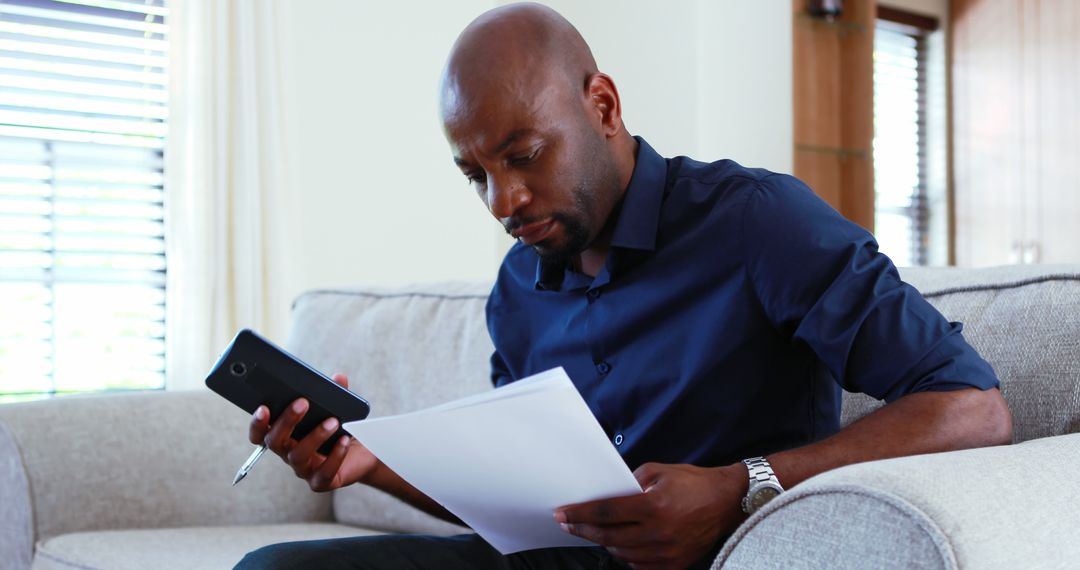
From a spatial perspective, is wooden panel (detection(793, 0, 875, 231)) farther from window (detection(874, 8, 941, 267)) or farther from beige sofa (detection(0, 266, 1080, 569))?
beige sofa (detection(0, 266, 1080, 569))

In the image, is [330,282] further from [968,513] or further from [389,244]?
[968,513]

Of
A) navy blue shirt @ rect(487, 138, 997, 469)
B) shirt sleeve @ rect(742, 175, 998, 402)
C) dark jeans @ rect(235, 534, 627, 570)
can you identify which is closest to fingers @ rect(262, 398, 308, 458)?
dark jeans @ rect(235, 534, 627, 570)

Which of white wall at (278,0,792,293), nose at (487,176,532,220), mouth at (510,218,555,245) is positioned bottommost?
mouth at (510,218,555,245)

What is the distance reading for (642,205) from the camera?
1260 mm

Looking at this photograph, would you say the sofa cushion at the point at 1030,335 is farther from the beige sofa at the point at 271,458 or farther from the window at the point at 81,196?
the window at the point at 81,196

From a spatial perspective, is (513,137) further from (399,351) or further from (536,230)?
(399,351)

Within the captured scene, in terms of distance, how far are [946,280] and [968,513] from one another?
2.25 ft

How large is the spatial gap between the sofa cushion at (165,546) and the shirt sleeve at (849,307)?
93cm

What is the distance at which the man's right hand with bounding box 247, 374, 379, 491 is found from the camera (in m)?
1.30

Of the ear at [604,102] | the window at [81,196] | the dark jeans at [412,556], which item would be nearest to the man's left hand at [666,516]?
the dark jeans at [412,556]

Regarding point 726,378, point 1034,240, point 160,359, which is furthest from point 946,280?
point 1034,240

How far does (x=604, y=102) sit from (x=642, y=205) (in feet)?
0.45

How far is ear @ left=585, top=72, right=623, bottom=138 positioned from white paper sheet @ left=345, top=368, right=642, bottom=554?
1.48 ft

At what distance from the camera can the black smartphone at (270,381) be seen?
4.24ft
